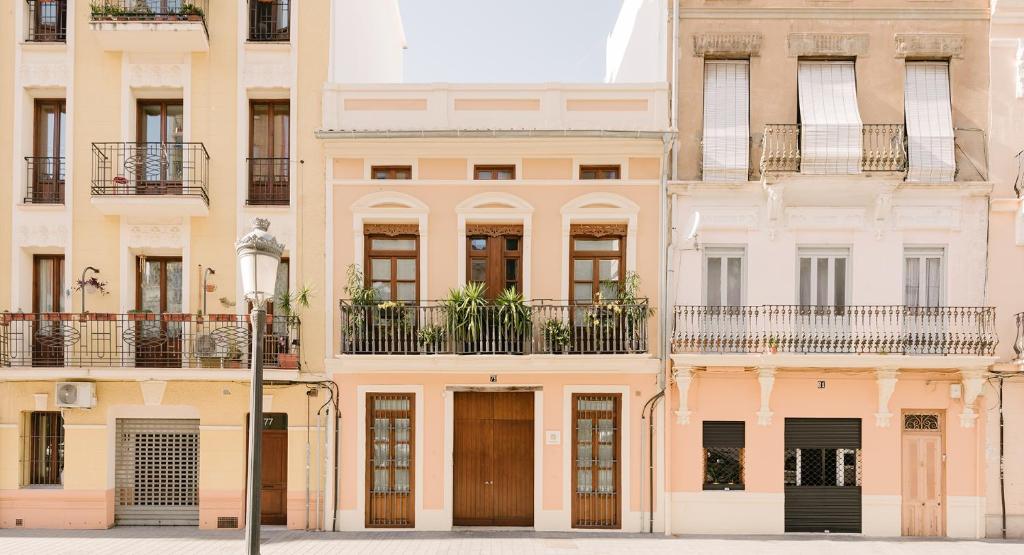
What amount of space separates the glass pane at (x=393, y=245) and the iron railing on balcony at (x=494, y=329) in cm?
131

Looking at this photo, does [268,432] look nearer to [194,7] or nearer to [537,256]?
[537,256]

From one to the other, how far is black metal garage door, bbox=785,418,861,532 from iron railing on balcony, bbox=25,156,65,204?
1583cm

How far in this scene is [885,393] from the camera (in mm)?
14055

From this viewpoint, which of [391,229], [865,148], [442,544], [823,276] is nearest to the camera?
[442,544]

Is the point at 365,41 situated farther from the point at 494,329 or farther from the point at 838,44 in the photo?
the point at 838,44

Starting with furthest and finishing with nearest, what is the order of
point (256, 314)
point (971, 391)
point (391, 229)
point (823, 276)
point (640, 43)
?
point (640, 43)
point (391, 229)
point (823, 276)
point (971, 391)
point (256, 314)

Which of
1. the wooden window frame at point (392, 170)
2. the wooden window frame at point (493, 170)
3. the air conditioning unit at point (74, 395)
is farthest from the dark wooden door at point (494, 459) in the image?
the air conditioning unit at point (74, 395)

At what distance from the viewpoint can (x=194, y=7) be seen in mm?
14359

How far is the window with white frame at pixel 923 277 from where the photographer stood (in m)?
14.6

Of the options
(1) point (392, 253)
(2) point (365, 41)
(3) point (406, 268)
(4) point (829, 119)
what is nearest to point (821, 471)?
(4) point (829, 119)

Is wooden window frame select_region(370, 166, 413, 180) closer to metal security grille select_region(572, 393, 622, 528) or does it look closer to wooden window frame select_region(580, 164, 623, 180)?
wooden window frame select_region(580, 164, 623, 180)

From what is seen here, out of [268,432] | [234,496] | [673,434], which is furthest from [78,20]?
[673,434]

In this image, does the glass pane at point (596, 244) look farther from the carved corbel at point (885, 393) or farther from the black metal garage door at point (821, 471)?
the carved corbel at point (885, 393)

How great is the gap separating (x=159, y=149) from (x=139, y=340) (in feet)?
12.9
